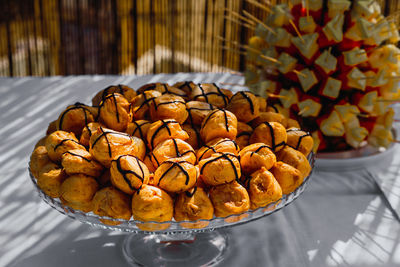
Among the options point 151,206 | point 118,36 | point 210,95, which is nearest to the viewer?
point 151,206

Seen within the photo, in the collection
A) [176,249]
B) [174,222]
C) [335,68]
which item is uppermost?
[335,68]

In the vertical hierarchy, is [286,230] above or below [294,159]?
below

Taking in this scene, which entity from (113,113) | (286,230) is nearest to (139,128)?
(113,113)

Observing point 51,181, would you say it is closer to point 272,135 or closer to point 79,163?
point 79,163

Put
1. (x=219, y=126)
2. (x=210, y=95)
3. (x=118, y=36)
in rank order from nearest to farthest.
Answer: (x=219, y=126), (x=210, y=95), (x=118, y=36)

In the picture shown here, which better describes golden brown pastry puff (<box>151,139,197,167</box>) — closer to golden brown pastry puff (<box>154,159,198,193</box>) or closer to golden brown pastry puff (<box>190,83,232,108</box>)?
golden brown pastry puff (<box>154,159,198,193</box>)

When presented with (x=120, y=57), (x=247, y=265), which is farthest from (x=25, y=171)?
(x=120, y=57)

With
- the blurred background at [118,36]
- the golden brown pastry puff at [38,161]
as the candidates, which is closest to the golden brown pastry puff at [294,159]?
the golden brown pastry puff at [38,161]
